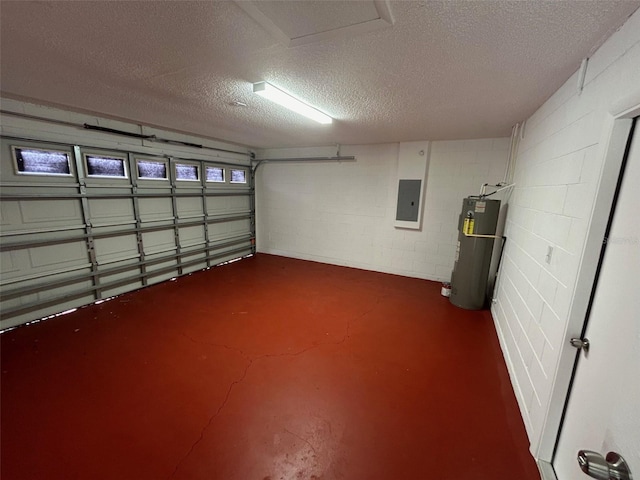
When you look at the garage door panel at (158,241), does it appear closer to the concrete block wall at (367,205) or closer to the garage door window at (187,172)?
the garage door window at (187,172)

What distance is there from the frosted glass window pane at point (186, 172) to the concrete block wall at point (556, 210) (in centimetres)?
495

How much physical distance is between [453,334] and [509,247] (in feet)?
4.06

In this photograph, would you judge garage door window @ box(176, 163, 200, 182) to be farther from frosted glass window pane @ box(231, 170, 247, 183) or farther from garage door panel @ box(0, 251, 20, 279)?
garage door panel @ box(0, 251, 20, 279)

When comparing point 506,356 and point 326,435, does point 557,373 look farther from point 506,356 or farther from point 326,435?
point 326,435

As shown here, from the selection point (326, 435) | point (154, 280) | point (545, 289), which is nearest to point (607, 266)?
point (545, 289)

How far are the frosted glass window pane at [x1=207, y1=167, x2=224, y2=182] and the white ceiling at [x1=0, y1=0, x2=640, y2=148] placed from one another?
7.12 ft

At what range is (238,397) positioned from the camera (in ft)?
6.47

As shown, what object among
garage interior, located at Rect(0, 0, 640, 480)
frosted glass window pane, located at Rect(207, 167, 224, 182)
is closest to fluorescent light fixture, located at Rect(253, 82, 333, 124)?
garage interior, located at Rect(0, 0, 640, 480)

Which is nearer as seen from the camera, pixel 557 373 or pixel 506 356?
pixel 557 373

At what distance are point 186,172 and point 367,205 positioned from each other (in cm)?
341

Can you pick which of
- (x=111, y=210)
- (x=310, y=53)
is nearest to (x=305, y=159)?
(x=111, y=210)

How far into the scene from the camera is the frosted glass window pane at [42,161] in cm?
278

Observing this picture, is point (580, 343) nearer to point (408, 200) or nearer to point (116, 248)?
point (408, 200)

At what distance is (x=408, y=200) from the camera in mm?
4516
